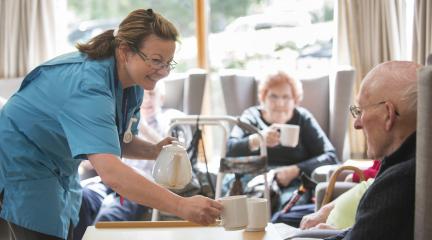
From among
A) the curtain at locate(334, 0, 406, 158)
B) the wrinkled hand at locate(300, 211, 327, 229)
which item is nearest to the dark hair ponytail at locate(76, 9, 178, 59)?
the wrinkled hand at locate(300, 211, 327, 229)

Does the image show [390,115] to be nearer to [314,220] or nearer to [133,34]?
[133,34]

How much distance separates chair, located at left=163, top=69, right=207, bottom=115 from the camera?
4.03m

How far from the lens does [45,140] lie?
1.89 meters

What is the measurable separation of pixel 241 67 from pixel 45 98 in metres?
2.87

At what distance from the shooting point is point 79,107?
175cm

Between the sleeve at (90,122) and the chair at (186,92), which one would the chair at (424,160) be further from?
the chair at (186,92)

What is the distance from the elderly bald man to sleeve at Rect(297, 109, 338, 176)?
169 centimetres

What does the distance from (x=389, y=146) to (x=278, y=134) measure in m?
1.76

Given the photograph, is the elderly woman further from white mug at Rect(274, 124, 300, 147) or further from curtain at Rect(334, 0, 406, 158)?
curtain at Rect(334, 0, 406, 158)

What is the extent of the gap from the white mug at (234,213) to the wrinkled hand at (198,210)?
3 cm

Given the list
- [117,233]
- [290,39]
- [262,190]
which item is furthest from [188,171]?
[290,39]

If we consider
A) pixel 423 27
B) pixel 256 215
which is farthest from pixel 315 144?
pixel 256 215

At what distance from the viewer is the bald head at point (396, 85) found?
5.50 feet

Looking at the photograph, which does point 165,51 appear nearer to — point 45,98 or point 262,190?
point 45,98
